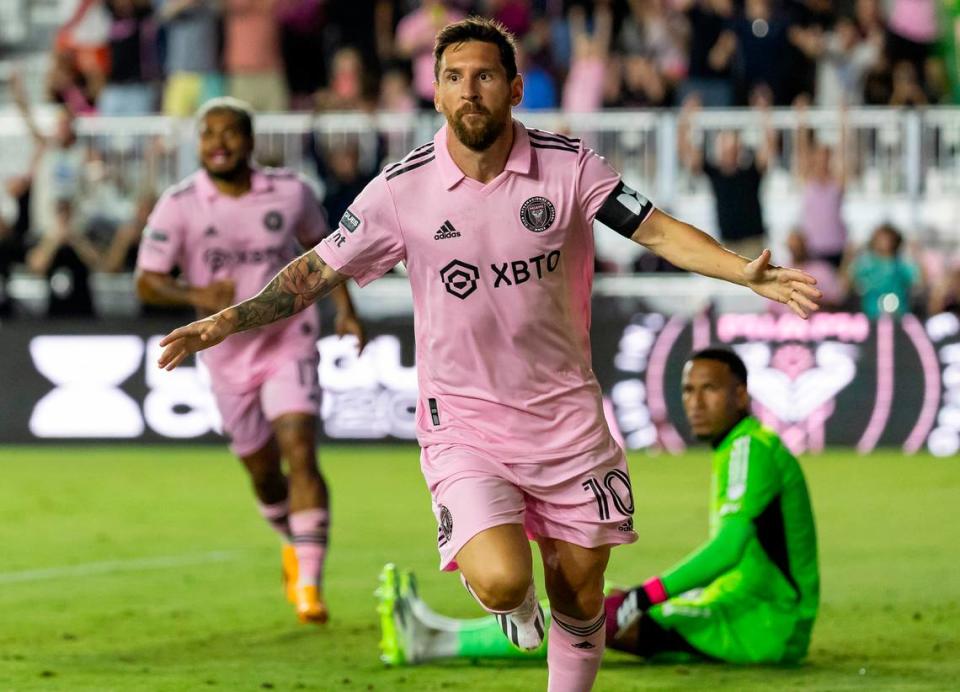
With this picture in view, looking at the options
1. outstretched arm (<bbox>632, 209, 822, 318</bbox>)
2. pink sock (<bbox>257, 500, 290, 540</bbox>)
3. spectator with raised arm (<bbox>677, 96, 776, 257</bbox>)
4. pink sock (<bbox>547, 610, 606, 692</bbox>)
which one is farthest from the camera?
spectator with raised arm (<bbox>677, 96, 776, 257</bbox>)

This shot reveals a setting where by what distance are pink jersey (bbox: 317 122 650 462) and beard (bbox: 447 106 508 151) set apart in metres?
0.13

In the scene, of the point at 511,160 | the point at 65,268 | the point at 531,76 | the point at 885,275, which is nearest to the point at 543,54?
the point at 531,76

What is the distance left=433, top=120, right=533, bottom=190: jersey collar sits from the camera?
20.7 feet

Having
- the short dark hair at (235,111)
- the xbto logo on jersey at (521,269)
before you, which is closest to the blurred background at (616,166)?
the short dark hair at (235,111)

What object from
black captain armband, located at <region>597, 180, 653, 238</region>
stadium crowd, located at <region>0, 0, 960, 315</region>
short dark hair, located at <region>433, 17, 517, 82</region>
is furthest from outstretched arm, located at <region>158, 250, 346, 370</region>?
stadium crowd, located at <region>0, 0, 960, 315</region>

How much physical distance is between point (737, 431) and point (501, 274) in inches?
78.6

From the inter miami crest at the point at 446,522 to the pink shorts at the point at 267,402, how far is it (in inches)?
129

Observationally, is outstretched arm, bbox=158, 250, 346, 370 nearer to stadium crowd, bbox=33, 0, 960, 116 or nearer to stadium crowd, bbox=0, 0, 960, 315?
stadium crowd, bbox=0, 0, 960, 315

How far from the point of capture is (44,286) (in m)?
20.0

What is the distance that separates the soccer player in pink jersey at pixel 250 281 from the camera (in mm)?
9594

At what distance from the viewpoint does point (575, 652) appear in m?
6.51

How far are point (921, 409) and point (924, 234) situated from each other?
3.26m

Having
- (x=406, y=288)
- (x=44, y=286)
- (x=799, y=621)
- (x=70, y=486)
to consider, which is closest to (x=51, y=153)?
(x=44, y=286)

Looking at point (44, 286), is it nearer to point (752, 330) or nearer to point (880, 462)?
point (752, 330)
